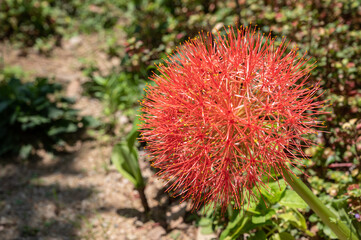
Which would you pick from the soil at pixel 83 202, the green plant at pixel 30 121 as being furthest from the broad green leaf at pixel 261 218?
the green plant at pixel 30 121

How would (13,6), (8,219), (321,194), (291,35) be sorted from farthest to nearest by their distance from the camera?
1. (13,6)
2. (291,35)
3. (8,219)
4. (321,194)

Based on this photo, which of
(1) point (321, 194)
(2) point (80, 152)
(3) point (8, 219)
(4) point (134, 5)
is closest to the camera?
(1) point (321, 194)

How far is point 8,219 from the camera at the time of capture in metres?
2.44

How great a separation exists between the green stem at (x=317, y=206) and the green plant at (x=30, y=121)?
250cm

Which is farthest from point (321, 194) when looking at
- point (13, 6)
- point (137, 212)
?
point (13, 6)

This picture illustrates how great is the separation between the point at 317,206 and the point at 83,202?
1901 millimetres

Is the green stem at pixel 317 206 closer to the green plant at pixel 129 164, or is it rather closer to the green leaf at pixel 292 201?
the green leaf at pixel 292 201

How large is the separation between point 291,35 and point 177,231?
199 cm

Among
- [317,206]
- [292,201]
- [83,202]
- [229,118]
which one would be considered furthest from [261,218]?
[83,202]

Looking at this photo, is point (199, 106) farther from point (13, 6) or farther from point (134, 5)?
point (13, 6)

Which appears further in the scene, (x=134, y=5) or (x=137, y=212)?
(x=134, y=5)

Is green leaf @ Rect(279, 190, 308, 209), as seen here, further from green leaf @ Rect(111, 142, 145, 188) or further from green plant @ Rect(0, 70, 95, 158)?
green plant @ Rect(0, 70, 95, 158)

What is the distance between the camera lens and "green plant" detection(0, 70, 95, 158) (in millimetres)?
3111

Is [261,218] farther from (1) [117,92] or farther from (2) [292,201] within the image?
(1) [117,92]
